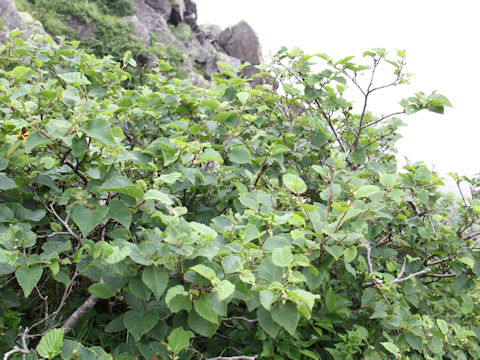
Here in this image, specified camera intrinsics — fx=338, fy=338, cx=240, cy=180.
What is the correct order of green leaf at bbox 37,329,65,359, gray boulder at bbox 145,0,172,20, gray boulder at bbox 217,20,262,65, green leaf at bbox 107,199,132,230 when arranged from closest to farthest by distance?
1. green leaf at bbox 37,329,65,359
2. green leaf at bbox 107,199,132,230
3. gray boulder at bbox 145,0,172,20
4. gray boulder at bbox 217,20,262,65

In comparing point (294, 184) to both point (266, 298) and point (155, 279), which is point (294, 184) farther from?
point (155, 279)

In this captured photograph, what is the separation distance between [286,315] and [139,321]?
0.56 metres

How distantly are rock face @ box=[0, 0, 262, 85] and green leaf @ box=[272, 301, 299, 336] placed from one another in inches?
536

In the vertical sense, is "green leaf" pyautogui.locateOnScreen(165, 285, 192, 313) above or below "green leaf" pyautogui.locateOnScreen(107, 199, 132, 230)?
below

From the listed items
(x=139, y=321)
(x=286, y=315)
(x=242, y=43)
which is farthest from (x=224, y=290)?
(x=242, y=43)

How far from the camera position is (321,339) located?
1760mm

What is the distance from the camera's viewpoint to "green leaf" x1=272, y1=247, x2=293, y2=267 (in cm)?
116

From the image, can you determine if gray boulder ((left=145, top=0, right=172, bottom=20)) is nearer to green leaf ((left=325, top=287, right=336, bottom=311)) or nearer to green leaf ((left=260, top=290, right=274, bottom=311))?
green leaf ((left=325, top=287, right=336, bottom=311))

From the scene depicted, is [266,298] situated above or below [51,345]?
above

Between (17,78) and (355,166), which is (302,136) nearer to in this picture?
(355,166)

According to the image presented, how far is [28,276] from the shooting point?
123 centimetres

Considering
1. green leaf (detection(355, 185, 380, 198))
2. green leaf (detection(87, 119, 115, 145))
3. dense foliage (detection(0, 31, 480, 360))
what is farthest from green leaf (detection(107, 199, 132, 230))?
green leaf (detection(355, 185, 380, 198))

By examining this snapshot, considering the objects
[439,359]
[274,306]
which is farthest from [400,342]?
[274,306]

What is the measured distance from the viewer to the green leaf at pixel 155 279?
1.09 metres
